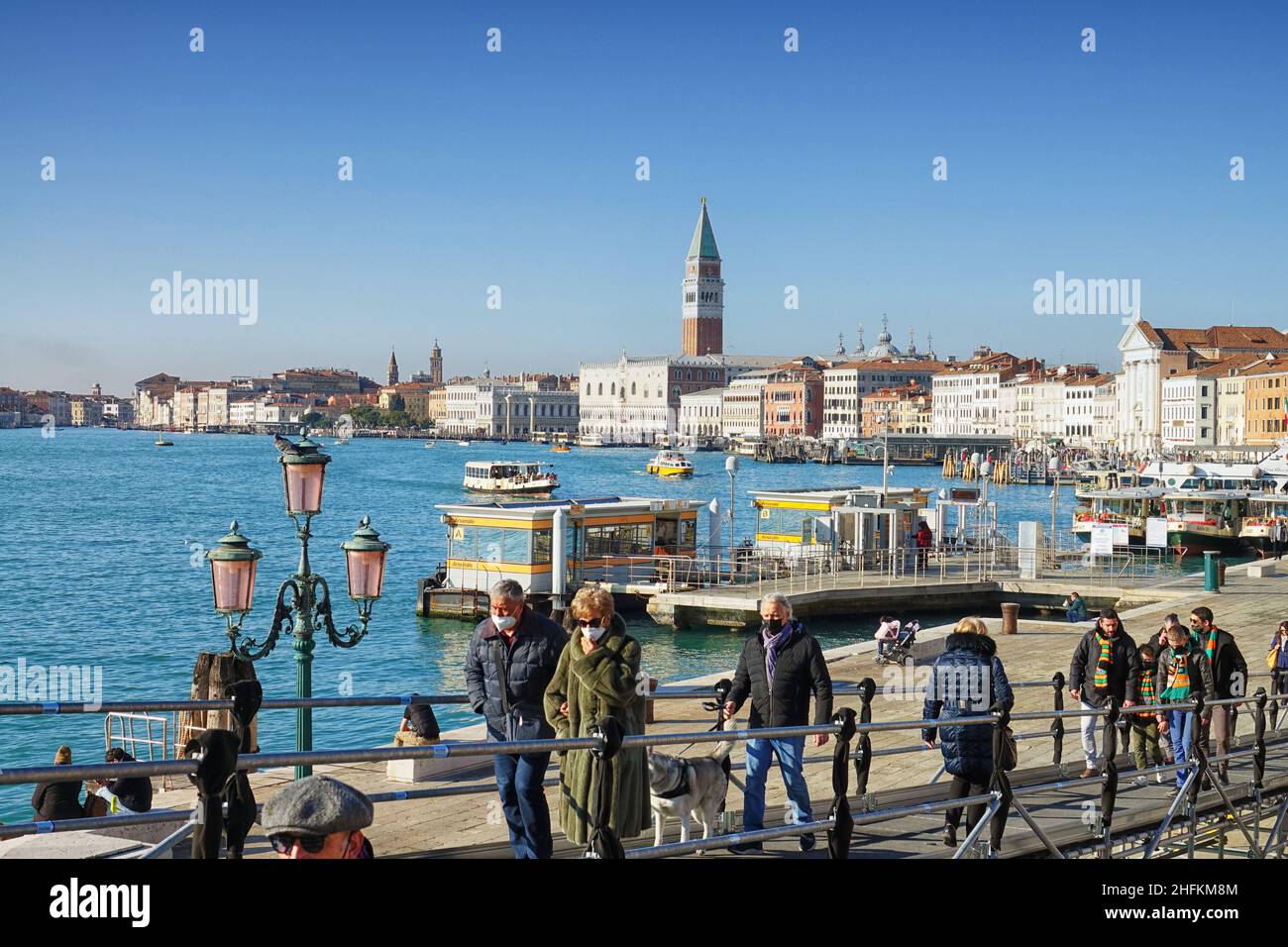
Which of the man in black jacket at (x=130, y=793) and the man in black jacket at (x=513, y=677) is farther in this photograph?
the man in black jacket at (x=130, y=793)

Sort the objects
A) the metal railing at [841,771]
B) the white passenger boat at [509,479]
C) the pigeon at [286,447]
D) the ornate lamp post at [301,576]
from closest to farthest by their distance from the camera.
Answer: the metal railing at [841,771] < the ornate lamp post at [301,576] < the pigeon at [286,447] < the white passenger boat at [509,479]

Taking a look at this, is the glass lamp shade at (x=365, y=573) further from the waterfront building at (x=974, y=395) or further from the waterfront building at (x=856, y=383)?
the waterfront building at (x=856, y=383)

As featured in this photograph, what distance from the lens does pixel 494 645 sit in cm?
575

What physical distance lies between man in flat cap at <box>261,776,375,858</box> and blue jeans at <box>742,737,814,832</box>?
3.27m

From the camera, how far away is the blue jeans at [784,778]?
6.26 m

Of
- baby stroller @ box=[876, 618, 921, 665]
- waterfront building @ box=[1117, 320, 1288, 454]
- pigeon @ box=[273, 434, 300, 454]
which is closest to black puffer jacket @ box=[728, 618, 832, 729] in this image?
pigeon @ box=[273, 434, 300, 454]

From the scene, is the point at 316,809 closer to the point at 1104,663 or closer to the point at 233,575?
the point at 233,575

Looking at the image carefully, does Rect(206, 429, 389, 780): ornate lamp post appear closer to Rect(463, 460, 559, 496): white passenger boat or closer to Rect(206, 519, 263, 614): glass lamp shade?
Rect(206, 519, 263, 614): glass lamp shade

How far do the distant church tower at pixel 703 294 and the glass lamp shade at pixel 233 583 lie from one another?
596 feet

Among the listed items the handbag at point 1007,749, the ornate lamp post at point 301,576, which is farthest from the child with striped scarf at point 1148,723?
the ornate lamp post at point 301,576

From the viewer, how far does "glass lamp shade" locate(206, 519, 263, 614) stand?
898 centimetres

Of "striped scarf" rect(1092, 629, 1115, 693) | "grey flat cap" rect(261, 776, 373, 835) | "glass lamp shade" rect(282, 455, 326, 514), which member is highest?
"glass lamp shade" rect(282, 455, 326, 514)
